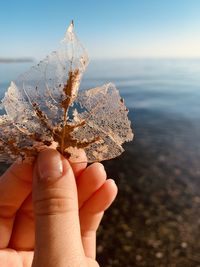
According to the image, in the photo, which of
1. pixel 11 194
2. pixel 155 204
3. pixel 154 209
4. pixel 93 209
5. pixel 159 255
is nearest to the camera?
pixel 11 194

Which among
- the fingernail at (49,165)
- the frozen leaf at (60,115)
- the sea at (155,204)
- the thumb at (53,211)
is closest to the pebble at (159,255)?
the sea at (155,204)

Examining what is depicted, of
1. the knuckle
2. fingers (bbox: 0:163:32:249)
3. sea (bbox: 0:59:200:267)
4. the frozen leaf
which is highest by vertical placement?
the frozen leaf

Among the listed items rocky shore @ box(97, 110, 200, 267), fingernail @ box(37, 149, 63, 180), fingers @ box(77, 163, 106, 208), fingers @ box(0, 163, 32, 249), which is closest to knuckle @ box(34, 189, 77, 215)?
fingernail @ box(37, 149, 63, 180)

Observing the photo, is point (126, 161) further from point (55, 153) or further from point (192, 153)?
point (55, 153)

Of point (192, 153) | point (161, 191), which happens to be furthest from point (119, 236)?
point (192, 153)

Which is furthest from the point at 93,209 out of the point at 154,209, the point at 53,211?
the point at 154,209

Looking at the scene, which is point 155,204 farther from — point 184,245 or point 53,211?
point 53,211

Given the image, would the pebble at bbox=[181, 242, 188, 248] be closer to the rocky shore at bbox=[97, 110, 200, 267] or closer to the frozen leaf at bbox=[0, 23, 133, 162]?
the rocky shore at bbox=[97, 110, 200, 267]

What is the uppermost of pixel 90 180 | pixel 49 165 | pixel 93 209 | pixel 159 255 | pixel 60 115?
pixel 60 115

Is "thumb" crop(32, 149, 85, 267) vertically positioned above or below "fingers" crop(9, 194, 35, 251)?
above
